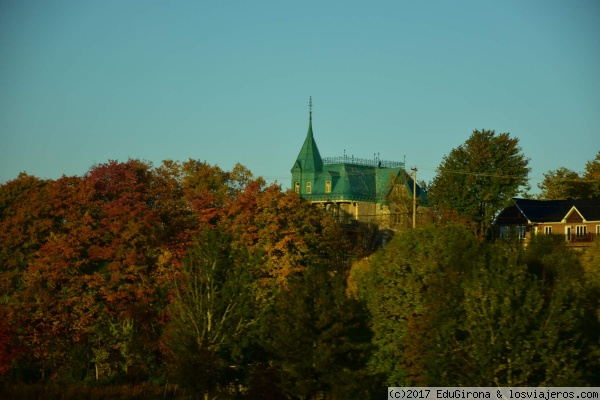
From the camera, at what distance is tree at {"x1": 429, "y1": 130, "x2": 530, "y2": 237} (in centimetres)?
8731

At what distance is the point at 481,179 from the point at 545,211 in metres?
8.10

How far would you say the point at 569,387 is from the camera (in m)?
35.3

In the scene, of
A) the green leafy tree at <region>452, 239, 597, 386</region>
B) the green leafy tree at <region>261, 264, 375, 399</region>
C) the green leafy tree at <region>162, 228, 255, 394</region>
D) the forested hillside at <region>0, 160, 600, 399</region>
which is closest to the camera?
the green leafy tree at <region>452, 239, 597, 386</region>

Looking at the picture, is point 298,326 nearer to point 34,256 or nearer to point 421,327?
point 421,327

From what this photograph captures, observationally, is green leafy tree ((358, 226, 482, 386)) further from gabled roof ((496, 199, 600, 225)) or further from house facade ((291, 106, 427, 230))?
house facade ((291, 106, 427, 230))

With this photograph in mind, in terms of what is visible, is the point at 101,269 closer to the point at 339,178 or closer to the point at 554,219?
the point at 554,219

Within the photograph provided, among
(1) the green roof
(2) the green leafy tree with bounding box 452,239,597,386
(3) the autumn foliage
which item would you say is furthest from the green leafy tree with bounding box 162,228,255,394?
(1) the green roof

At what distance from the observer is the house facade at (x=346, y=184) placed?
371 feet

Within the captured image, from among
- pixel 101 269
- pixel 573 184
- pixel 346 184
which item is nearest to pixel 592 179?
pixel 573 184

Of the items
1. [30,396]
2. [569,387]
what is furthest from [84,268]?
[569,387]

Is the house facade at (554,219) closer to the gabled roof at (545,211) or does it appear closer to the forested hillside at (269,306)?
the gabled roof at (545,211)

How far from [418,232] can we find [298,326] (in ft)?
28.5

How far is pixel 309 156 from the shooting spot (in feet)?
391

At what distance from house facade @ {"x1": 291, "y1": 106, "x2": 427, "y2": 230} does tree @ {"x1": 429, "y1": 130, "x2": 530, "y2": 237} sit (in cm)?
2061
